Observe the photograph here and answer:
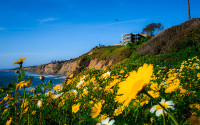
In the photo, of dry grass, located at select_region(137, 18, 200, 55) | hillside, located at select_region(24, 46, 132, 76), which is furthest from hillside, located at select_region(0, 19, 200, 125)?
dry grass, located at select_region(137, 18, 200, 55)

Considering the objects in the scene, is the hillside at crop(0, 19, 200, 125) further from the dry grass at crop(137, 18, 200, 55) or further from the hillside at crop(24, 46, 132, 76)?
the dry grass at crop(137, 18, 200, 55)

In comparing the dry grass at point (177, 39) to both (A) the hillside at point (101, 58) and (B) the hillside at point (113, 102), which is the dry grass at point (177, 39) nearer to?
(A) the hillside at point (101, 58)

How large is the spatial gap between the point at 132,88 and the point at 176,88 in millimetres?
1043

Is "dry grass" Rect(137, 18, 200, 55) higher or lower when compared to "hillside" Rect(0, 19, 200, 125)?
higher

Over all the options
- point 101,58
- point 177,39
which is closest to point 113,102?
A: point 177,39

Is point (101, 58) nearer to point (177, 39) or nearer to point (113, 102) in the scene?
point (177, 39)

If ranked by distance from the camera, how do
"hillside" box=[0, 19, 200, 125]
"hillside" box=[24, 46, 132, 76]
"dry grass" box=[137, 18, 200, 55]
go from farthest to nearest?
"hillside" box=[24, 46, 132, 76] < "dry grass" box=[137, 18, 200, 55] < "hillside" box=[0, 19, 200, 125]

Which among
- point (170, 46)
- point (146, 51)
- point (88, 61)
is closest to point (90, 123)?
point (170, 46)

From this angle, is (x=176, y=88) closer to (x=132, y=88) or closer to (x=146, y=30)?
(x=132, y=88)

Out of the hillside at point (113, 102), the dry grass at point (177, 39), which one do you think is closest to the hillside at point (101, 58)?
the dry grass at point (177, 39)

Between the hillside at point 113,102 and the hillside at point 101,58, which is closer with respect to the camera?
the hillside at point 113,102

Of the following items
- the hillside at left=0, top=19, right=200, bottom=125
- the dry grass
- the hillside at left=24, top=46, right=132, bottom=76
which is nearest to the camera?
the hillside at left=0, top=19, right=200, bottom=125

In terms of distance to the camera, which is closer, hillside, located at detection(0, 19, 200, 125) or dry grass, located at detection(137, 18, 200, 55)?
hillside, located at detection(0, 19, 200, 125)

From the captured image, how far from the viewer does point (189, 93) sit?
4.45ft
